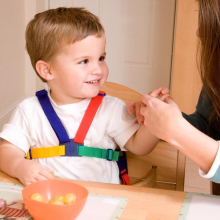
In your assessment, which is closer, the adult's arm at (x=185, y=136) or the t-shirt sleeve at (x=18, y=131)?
the adult's arm at (x=185, y=136)

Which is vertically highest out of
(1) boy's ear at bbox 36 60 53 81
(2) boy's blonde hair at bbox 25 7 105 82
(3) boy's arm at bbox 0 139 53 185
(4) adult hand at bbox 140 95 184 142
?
(2) boy's blonde hair at bbox 25 7 105 82

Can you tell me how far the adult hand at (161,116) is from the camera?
98cm

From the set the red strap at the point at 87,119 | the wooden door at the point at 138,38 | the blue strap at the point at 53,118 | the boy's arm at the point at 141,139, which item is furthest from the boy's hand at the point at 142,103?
the wooden door at the point at 138,38

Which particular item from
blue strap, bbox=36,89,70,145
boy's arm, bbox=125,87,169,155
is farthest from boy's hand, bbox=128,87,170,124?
blue strap, bbox=36,89,70,145

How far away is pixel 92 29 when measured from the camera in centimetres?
122

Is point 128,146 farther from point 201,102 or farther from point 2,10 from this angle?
point 2,10

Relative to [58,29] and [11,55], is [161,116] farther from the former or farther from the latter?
[11,55]

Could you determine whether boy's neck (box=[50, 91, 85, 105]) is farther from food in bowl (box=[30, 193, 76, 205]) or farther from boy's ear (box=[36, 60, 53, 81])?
food in bowl (box=[30, 193, 76, 205])

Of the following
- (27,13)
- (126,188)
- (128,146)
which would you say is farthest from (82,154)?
(27,13)

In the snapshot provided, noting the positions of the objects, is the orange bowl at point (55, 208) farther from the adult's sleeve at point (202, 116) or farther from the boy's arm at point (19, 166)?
the adult's sleeve at point (202, 116)

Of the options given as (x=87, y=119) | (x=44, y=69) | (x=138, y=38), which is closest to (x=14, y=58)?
(x=138, y=38)

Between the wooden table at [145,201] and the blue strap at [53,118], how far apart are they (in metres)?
0.24

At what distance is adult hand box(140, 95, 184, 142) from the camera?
98 centimetres

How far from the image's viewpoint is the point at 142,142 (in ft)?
4.00
